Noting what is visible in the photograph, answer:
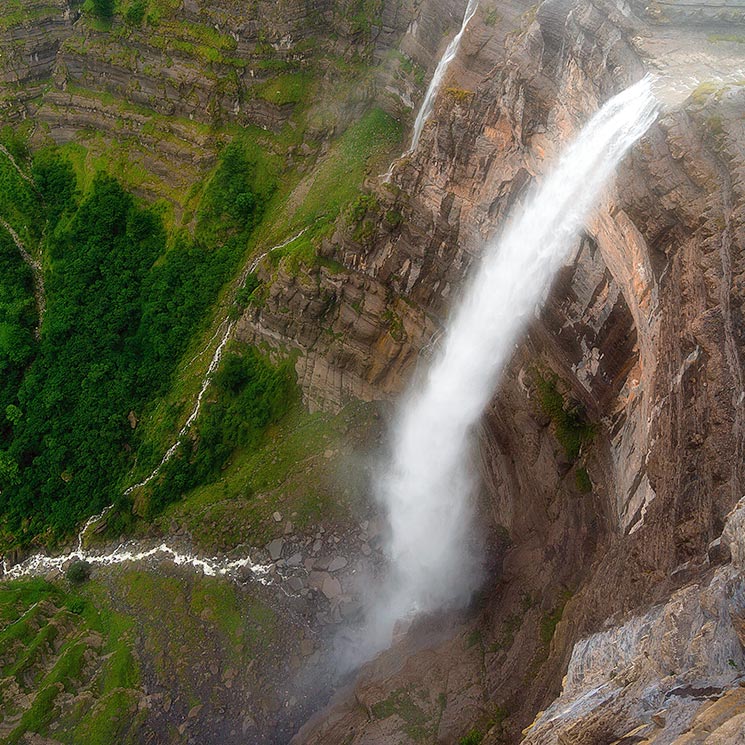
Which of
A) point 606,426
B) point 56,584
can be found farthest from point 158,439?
point 606,426

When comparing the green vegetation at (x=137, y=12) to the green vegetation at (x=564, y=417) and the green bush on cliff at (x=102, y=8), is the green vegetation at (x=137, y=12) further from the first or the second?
the green vegetation at (x=564, y=417)

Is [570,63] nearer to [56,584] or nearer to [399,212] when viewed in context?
[399,212]

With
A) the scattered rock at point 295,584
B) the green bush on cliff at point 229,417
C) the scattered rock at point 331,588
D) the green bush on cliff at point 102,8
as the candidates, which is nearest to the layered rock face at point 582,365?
the green bush on cliff at point 229,417

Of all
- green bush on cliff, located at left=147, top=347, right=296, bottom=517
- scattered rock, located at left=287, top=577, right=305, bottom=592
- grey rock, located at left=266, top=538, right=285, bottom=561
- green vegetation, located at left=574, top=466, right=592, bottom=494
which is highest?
green bush on cliff, located at left=147, top=347, right=296, bottom=517

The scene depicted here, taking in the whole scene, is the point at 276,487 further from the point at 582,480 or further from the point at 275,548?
the point at 582,480

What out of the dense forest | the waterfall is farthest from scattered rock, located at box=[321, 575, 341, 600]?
the waterfall

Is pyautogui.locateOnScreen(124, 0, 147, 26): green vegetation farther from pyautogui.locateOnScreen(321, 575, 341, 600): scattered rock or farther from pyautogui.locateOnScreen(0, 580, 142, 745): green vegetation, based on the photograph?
pyautogui.locateOnScreen(321, 575, 341, 600): scattered rock

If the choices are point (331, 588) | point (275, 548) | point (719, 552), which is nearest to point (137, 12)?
point (275, 548)
